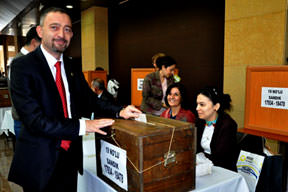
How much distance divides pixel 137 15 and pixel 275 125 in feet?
15.4

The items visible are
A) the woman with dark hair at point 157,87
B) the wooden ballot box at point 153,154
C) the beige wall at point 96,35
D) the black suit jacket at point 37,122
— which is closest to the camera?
the wooden ballot box at point 153,154

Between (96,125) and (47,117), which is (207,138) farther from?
(47,117)

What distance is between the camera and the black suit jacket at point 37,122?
3.84ft

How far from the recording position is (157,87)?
3566mm

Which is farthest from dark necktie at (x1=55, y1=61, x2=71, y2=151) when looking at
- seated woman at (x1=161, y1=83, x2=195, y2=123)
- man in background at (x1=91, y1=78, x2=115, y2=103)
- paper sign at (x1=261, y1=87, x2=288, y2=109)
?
man in background at (x1=91, y1=78, x2=115, y2=103)

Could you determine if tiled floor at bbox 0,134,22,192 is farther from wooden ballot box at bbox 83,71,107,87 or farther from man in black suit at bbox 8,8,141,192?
wooden ballot box at bbox 83,71,107,87

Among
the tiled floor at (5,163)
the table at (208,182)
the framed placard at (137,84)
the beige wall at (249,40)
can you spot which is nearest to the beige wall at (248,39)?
the beige wall at (249,40)

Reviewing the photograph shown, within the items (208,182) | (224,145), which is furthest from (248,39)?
(208,182)

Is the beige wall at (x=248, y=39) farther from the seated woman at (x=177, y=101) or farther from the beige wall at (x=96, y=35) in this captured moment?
the beige wall at (x=96, y=35)

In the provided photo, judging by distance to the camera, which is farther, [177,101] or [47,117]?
[177,101]

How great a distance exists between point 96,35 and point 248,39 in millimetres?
5052

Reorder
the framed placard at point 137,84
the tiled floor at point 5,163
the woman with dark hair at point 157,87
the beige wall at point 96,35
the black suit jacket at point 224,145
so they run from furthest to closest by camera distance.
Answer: the beige wall at point 96,35 < the framed placard at point 137,84 < the woman with dark hair at point 157,87 < the tiled floor at point 5,163 < the black suit jacket at point 224,145

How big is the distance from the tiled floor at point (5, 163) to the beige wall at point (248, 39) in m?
3.10

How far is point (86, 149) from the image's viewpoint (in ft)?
6.39
